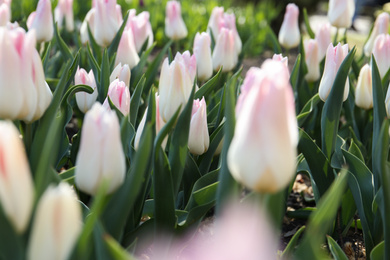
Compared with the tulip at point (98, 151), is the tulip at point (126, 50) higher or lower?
lower

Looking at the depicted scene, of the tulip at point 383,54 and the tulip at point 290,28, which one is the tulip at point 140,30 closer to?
the tulip at point 290,28

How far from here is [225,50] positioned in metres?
2.37

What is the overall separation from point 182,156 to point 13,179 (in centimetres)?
62

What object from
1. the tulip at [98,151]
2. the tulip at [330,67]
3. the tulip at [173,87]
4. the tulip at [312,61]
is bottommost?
the tulip at [312,61]

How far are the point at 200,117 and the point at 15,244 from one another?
683mm

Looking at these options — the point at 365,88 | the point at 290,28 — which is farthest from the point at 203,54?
the point at 290,28

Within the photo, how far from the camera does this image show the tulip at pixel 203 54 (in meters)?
2.12

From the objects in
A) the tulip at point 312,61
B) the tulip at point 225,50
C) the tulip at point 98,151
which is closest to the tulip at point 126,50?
the tulip at point 225,50

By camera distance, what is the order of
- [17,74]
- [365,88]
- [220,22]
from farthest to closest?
[220,22], [365,88], [17,74]

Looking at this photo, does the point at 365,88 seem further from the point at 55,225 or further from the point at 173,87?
the point at 55,225

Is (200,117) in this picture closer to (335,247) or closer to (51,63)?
(335,247)

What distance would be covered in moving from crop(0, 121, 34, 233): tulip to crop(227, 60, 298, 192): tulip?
0.31m

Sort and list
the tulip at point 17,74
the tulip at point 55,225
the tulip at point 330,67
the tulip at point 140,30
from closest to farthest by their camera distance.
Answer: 1. the tulip at point 55,225
2. the tulip at point 17,74
3. the tulip at point 330,67
4. the tulip at point 140,30

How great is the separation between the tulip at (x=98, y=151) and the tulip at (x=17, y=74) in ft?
0.77
